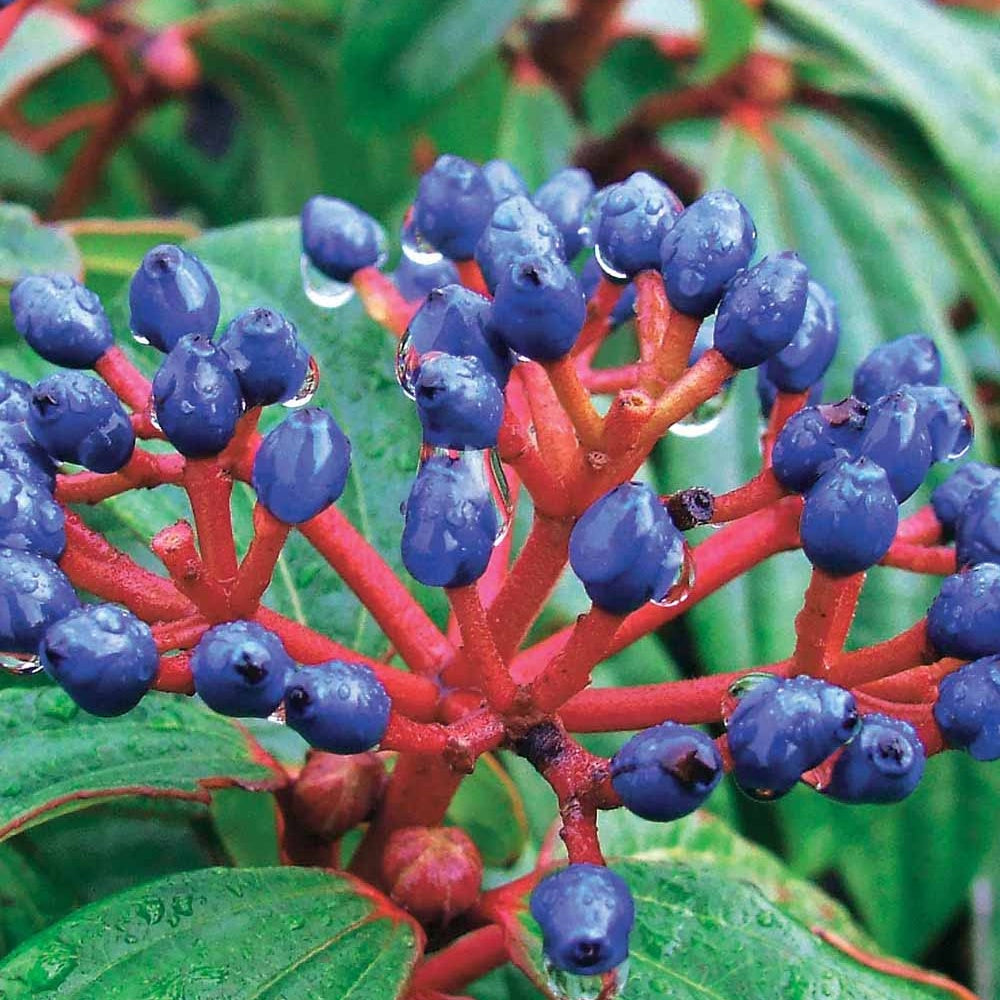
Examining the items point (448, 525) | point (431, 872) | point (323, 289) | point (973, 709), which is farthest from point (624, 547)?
point (323, 289)

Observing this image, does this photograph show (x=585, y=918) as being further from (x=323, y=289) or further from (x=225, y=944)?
(x=323, y=289)

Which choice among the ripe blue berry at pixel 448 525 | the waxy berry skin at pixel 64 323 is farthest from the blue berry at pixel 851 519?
the waxy berry skin at pixel 64 323

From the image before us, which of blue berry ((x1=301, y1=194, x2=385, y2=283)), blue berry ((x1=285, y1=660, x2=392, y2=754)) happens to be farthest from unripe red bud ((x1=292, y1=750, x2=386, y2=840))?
blue berry ((x1=301, y1=194, x2=385, y2=283))

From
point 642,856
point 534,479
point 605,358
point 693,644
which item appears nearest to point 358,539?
point 534,479

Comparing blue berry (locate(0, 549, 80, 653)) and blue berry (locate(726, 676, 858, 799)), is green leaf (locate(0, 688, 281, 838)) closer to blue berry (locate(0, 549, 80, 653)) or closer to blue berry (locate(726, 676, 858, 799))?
blue berry (locate(0, 549, 80, 653))

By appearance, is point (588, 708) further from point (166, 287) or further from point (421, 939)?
point (166, 287)
